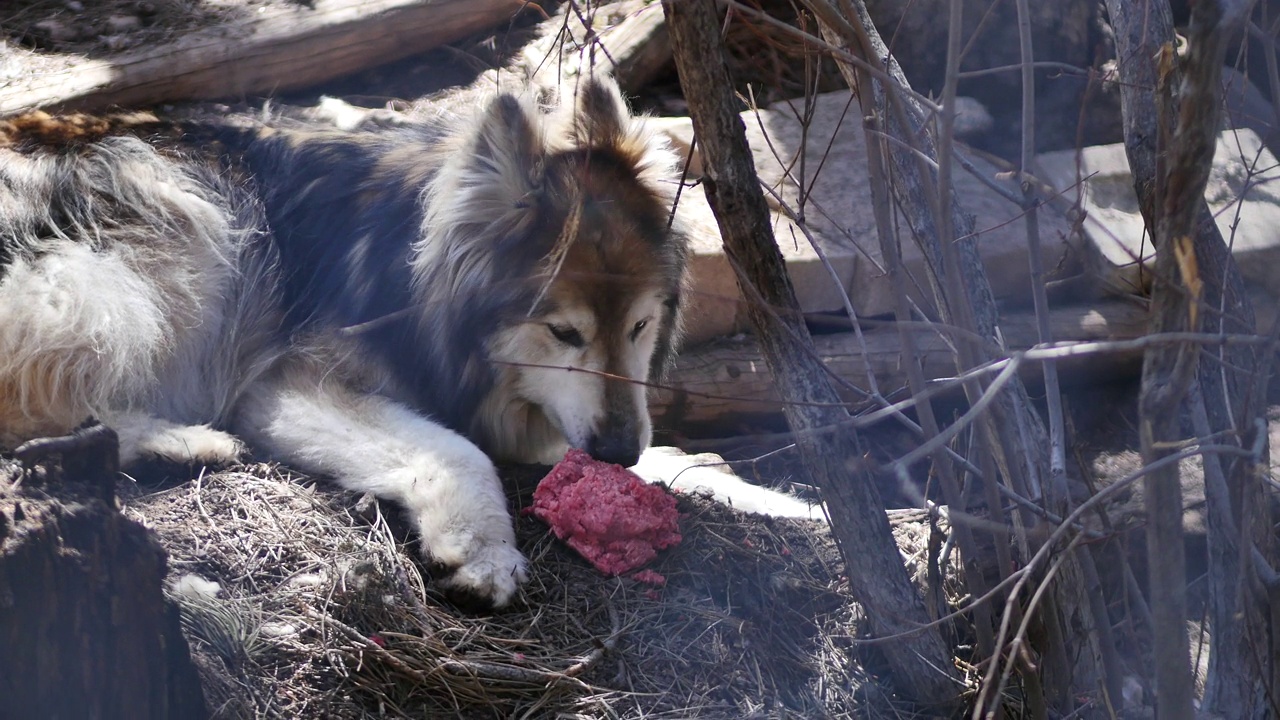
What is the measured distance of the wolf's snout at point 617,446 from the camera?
3197 millimetres

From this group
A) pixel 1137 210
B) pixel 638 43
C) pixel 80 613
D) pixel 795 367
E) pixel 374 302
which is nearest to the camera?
pixel 80 613

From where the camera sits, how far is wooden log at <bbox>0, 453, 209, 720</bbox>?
1.87 metres

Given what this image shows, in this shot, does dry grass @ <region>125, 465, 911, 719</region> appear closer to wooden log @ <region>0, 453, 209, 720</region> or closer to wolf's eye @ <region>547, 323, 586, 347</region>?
wooden log @ <region>0, 453, 209, 720</region>

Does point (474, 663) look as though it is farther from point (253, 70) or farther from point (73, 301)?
point (253, 70)

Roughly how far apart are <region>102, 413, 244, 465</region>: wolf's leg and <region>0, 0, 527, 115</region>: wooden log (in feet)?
7.21

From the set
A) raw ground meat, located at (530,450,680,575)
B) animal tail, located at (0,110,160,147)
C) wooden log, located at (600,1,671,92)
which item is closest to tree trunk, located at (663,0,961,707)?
raw ground meat, located at (530,450,680,575)

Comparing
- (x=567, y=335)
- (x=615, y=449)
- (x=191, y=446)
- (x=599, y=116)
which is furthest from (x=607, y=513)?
(x=191, y=446)

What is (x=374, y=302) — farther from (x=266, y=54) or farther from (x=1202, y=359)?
(x=1202, y=359)

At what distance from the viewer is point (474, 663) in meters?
2.60

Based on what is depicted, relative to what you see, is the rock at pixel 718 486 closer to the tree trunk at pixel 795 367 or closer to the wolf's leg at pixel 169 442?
the tree trunk at pixel 795 367

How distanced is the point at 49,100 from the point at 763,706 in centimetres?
433

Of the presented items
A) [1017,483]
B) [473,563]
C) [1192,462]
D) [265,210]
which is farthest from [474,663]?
[1192,462]

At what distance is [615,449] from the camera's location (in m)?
3.20

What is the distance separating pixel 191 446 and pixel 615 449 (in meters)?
1.42
